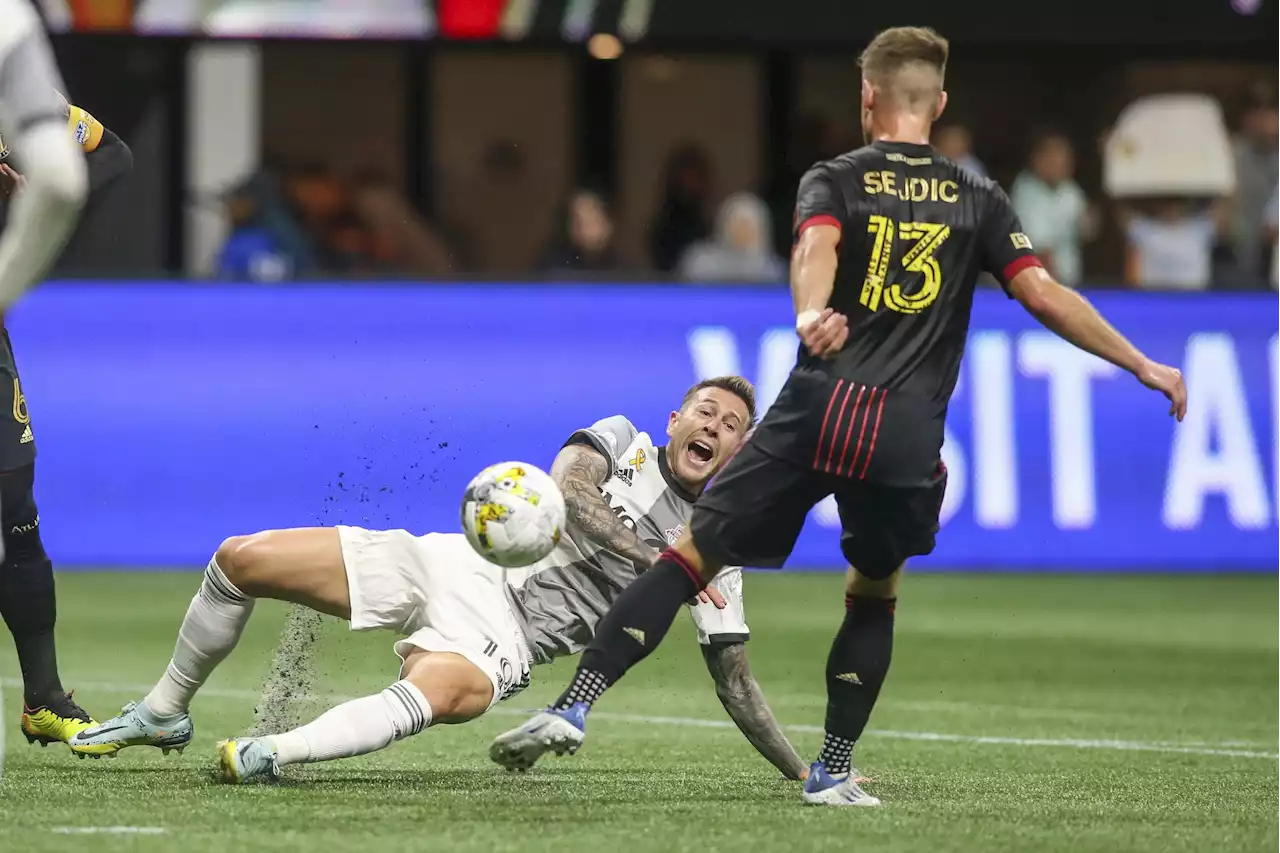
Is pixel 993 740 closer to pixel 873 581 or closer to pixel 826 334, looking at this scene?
pixel 873 581

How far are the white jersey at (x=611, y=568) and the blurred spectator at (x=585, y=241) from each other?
844cm

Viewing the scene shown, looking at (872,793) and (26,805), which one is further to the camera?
(872,793)

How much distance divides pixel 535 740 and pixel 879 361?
1395 mm

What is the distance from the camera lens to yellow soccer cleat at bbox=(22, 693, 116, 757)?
274 inches

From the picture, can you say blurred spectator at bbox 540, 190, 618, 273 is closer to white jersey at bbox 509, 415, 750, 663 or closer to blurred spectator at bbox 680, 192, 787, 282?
blurred spectator at bbox 680, 192, 787, 282

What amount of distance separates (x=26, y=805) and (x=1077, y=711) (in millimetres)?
4390

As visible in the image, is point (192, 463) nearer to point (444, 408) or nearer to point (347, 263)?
point (444, 408)

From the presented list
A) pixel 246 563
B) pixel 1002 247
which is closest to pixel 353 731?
pixel 246 563

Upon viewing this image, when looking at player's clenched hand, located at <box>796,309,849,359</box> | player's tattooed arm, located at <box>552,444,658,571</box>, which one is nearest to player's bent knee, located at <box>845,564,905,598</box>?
player's tattooed arm, located at <box>552,444,658,571</box>

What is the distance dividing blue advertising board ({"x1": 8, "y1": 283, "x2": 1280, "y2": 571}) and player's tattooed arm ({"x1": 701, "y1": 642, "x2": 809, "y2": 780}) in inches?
241

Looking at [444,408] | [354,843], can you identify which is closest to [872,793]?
[354,843]

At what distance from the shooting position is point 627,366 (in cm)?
1353

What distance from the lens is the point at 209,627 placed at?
21.5 ft

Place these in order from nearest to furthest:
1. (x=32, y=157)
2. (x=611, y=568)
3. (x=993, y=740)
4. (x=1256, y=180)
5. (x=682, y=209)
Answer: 1. (x=32, y=157)
2. (x=611, y=568)
3. (x=993, y=740)
4. (x=1256, y=180)
5. (x=682, y=209)
